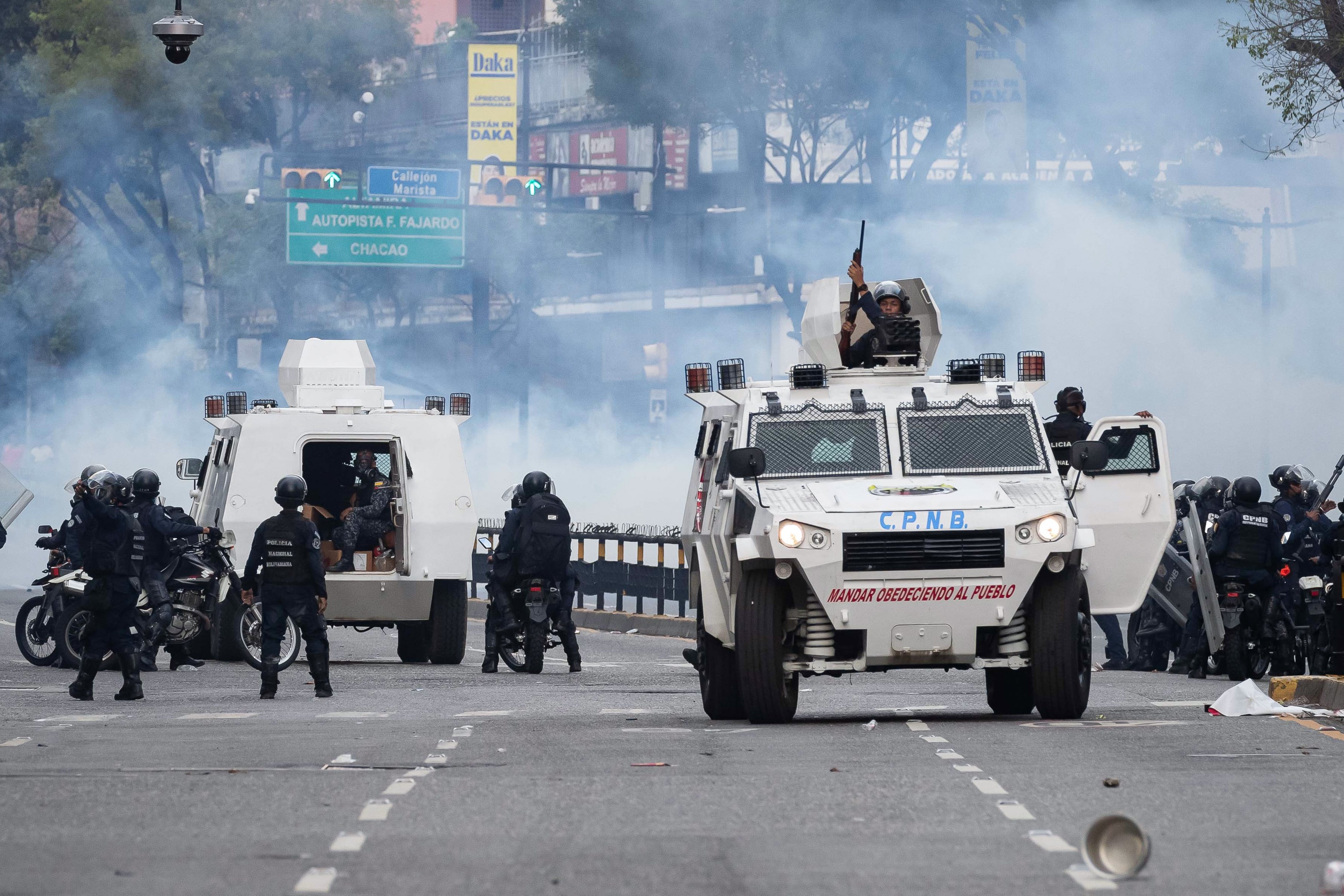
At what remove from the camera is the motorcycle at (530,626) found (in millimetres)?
21203

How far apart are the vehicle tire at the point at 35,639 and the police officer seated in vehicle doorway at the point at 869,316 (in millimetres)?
8707

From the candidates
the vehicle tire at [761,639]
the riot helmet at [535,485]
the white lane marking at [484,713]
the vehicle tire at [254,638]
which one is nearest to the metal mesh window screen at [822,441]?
the vehicle tire at [761,639]

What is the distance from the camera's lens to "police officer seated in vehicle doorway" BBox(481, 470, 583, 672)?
69.4 ft

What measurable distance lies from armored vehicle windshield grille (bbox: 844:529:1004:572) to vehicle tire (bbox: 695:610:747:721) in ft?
4.95

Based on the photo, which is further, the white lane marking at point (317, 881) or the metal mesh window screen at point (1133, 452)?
the metal mesh window screen at point (1133, 452)

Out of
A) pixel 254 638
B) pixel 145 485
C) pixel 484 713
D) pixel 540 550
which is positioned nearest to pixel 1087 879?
pixel 484 713

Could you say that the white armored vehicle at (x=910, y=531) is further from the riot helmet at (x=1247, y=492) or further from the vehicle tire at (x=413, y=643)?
the vehicle tire at (x=413, y=643)

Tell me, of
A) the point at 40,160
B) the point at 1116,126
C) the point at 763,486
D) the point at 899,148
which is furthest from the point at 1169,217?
the point at 763,486

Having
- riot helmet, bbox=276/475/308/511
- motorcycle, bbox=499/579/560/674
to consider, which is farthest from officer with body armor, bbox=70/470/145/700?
motorcycle, bbox=499/579/560/674

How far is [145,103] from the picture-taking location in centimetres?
5812

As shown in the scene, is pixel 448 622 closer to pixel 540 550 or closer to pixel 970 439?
pixel 540 550

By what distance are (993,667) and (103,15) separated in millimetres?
47565

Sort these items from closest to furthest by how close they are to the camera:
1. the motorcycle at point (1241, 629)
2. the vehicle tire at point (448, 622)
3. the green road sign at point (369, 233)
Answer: the motorcycle at point (1241, 629) → the vehicle tire at point (448, 622) → the green road sign at point (369, 233)

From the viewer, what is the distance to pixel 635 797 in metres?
10.7
